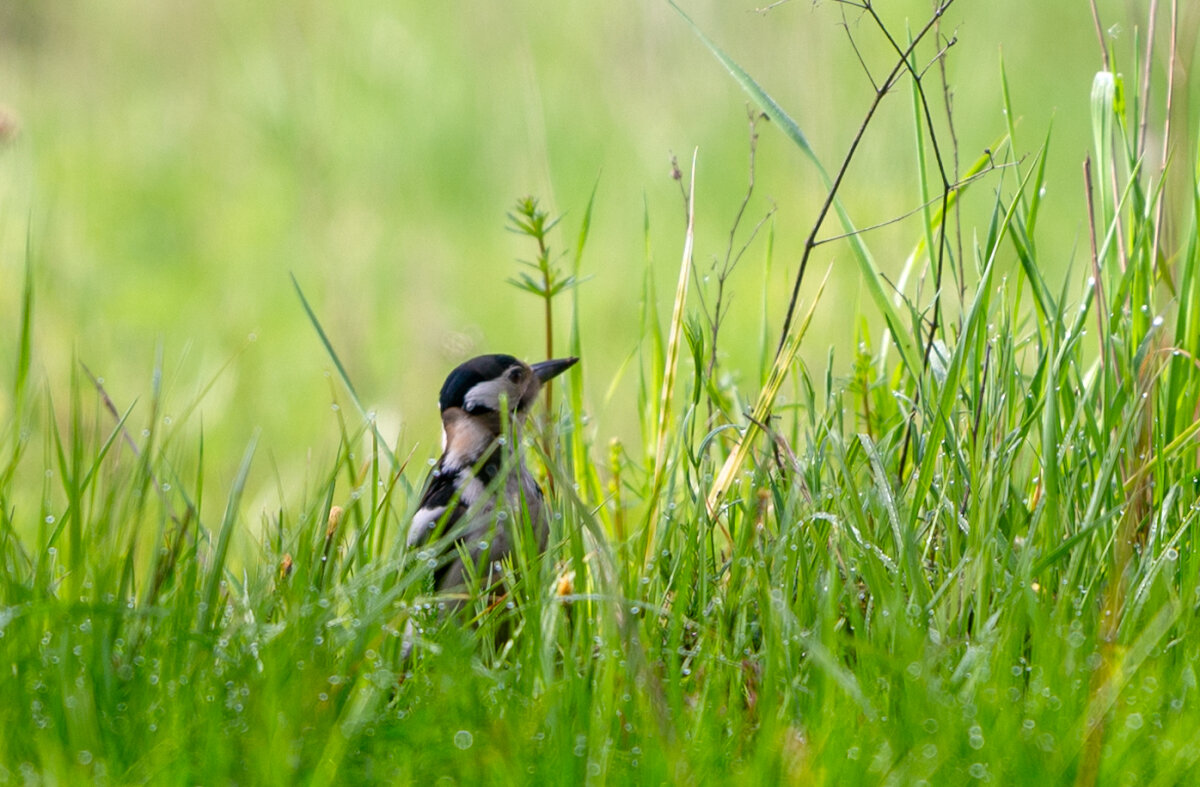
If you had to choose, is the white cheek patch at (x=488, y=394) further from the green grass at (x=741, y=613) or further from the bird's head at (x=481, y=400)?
the green grass at (x=741, y=613)

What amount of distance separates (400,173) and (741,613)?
5821 mm

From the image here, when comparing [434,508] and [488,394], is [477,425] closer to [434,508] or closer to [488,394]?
[488,394]

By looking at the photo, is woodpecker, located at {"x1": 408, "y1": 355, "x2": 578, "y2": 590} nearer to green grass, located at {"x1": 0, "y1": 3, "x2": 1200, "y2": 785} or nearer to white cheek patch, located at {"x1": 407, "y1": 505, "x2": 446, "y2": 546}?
white cheek patch, located at {"x1": 407, "y1": 505, "x2": 446, "y2": 546}

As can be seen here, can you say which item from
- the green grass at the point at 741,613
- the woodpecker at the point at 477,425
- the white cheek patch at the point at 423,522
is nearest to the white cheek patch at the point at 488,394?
the woodpecker at the point at 477,425

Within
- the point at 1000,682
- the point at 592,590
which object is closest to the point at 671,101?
the point at 592,590

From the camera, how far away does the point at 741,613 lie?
2.17 metres

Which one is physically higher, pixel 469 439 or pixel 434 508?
pixel 469 439

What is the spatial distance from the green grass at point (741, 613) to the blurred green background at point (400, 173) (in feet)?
8.58

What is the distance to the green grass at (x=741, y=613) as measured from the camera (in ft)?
5.65

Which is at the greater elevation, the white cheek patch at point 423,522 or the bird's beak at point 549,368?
the bird's beak at point 549,368

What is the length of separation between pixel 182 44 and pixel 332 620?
7526mm

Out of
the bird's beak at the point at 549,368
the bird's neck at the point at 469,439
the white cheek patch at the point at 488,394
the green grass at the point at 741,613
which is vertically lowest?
the green grass at the point at 741,613

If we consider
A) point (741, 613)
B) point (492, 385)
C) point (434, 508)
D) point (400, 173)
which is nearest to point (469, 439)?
point (492, 385)

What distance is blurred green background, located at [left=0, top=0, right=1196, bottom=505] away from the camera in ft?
19.4
